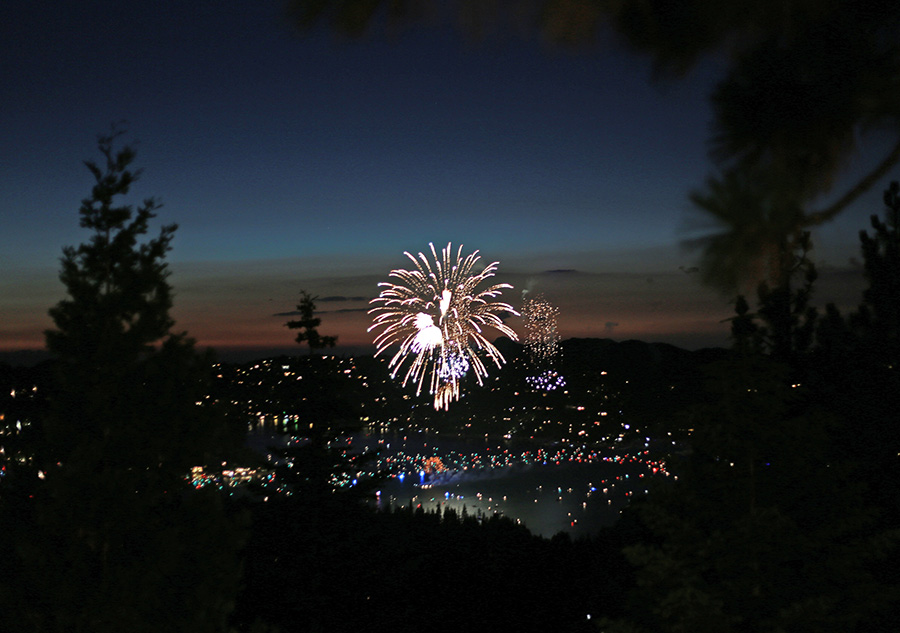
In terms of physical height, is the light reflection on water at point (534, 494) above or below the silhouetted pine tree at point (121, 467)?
below

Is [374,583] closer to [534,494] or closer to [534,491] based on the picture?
[534,494]

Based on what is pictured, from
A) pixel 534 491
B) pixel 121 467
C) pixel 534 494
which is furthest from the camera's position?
pixel 534 491

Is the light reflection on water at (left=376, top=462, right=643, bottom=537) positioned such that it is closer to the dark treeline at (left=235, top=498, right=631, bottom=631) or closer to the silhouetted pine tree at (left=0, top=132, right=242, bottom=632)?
the dark treeline at (left=235, top=498, right=631, bottom=631)

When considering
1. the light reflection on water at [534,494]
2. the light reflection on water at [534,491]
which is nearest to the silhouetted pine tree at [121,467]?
the light reflection on water at [534,491]

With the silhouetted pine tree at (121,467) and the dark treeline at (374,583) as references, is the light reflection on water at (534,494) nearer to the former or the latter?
the dark treeline at (374,583)

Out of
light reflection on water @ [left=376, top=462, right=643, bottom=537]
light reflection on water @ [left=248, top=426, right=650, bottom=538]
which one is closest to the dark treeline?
light reflection on water @ [left=248, top=426, right=650, bottom=538]

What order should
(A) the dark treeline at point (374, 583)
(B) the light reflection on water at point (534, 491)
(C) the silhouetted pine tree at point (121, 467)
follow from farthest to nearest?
(B) the light reflection on water at point (534, 491) → (A) the dark treeline at point (374, 583) → (C) the silhouetted pine tree at point (121, 467)

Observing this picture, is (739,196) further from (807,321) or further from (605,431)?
(605,431)

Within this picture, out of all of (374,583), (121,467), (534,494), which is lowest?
(534,494)

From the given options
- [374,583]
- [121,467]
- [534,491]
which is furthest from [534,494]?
[121,467]

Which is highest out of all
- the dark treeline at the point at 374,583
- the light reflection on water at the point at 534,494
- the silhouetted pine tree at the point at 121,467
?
the silhouetted pine tree at the point at 121,467

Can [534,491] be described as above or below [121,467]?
below

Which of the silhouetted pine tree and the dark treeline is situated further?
the dark treeline
